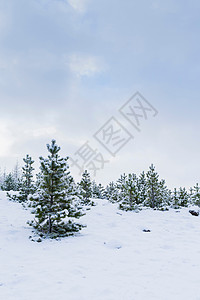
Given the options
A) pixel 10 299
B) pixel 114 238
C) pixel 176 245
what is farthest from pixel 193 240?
pixel 10 299

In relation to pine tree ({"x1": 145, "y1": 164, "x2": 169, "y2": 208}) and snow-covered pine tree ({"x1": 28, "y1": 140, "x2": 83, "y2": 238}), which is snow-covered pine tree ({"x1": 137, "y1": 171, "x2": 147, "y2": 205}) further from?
snow-covered pine tree ({"x1": 28, "y1": 140, "x2": 83, "y2": 238})

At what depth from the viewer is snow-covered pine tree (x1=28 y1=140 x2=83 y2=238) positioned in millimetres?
10789

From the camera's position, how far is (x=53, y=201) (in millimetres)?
A: 11273

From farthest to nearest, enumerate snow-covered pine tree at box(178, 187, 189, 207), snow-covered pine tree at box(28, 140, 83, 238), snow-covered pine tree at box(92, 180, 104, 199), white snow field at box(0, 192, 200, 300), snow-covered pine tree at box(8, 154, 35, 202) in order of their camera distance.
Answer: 1. snow-covered pine tree at box(92, 180, 104, 199)
2. snow-covered pine tree at box(178, 187, 189, 207)
3. snow-covered pine tree at box(8, 154, 35, 202)
4. snow-covered pine tree at box(28, 140, 83, 238)
5. white snow field at box(0, 192, 200, 300)

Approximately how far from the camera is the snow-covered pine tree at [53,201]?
10789 millimetres

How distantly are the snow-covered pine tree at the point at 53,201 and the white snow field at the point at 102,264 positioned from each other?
72cm

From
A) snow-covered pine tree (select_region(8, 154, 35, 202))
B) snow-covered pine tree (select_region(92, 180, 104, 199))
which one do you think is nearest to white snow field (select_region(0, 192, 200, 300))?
snow-covered pine tree (select_region(8, 154, 35, 202))

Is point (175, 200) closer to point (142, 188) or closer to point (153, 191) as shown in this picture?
point (153, 191)

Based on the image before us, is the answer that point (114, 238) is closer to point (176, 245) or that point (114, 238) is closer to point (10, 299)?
point (176, 245)

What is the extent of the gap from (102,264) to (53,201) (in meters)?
4.68

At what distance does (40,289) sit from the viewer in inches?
216

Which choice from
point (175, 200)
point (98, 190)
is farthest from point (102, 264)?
point (98, 190)

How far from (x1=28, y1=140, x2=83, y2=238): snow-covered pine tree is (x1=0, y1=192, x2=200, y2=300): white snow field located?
72cm

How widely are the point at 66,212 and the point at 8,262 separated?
3715mm
